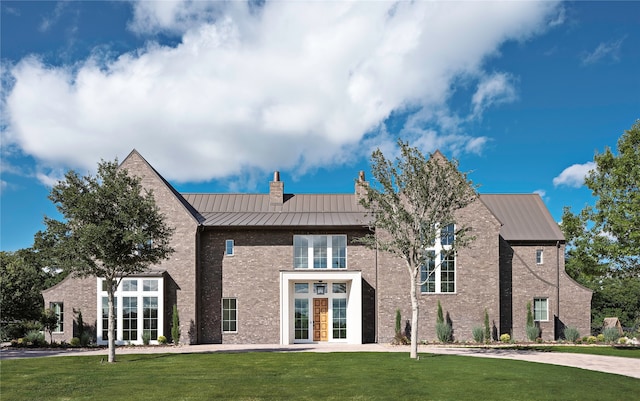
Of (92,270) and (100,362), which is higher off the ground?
(92,270)

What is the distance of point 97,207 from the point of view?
65.0 feet

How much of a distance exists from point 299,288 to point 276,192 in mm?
6630

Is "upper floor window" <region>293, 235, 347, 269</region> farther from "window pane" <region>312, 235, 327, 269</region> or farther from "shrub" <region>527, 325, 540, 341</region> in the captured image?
"shrub" <region>527, 325, 540, 341</region>

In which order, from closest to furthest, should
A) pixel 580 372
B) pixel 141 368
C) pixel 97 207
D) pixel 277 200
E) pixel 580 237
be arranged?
pixel 580 372 < pixel 141 368 < pixel 97 207 < pixel 580 237 < pixel 277 200

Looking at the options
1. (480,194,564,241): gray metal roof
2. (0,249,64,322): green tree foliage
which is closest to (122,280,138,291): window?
(0,249,64,322): green tree foliage

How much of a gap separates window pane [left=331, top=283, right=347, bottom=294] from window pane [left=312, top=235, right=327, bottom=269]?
3.76 ft

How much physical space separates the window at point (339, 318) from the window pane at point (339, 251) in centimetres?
181

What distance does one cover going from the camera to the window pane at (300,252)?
29.0m

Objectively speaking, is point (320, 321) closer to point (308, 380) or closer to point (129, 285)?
point (129, 285)

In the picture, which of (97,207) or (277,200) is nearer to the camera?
(97,207)

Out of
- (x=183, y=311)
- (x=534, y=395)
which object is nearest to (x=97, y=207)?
(x=183, y=311)

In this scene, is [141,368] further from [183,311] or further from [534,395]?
[534,395]

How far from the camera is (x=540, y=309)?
29844mm

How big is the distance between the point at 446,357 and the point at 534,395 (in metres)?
7.42
